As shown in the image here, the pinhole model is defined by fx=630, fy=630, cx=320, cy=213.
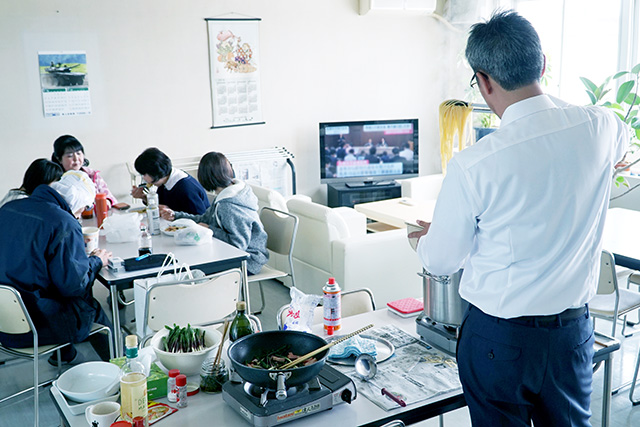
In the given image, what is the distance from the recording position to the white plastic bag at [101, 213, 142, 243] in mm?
3580

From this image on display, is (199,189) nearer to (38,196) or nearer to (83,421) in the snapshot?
(38,196)

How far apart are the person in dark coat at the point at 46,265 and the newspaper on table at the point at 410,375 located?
5.27 feet

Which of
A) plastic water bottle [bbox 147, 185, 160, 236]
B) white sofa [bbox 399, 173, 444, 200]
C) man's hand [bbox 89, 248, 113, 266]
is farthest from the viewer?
white sofa [bbox 399, 173, 444, 200]

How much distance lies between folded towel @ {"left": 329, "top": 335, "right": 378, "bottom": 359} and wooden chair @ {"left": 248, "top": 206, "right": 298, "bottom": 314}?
6.73ft

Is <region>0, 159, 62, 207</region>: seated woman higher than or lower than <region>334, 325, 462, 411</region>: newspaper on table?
higher

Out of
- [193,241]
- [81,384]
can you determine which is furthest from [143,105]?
[81,384]

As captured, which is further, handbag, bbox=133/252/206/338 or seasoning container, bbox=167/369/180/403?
handbag, bbox=133/252/206/338

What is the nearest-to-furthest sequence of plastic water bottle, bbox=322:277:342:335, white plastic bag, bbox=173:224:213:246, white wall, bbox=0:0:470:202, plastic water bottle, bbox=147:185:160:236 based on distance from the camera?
plastic water bottle, bbox=322:277:342:335
white plastic bag, bbox=173:224:213:246
plastic water bottle, bbox=147:185:160:236
white wall, bbox=0:0:470:202

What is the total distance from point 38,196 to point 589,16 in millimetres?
5509

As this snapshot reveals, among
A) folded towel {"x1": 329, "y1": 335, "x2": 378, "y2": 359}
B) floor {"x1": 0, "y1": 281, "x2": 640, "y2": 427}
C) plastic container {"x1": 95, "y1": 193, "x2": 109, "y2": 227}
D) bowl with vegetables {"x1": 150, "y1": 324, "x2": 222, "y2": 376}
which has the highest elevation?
plastic container {"x1": 95, "y1": 193, "x2": 109, "y2": 227}

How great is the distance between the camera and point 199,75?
237 inches

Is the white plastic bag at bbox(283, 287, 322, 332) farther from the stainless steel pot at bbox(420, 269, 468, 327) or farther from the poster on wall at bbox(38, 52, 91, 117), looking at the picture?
the poster on wall at bbox(38, 52, 91, 117)

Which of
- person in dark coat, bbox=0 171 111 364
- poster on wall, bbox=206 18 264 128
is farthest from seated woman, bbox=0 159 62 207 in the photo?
poster on wall, bbox=206 18 264 128

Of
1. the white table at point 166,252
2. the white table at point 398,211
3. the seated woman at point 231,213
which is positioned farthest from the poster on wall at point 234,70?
the white table at point 166,252
